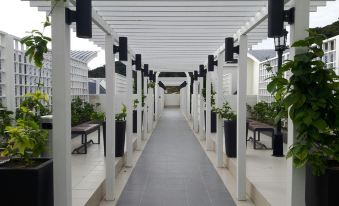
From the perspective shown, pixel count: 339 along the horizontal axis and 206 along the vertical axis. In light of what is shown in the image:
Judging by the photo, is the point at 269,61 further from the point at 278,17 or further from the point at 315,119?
the point at 315,119

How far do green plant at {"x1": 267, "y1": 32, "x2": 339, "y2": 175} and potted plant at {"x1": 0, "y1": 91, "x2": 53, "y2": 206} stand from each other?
5.45 ft

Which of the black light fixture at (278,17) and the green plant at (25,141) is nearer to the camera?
the green plant at (25,141)

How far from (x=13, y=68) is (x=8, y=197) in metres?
4.27

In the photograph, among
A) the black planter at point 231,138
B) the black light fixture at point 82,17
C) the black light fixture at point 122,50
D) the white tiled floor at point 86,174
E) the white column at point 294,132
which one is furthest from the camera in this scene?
the black planter at point 231,138

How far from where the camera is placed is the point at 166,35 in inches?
267

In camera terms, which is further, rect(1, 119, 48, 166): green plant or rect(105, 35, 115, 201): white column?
rect(105, 35, 115, 201): white column

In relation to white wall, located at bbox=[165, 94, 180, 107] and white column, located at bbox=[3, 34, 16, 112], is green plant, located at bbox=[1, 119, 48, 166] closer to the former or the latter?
white column, located at bbox=[3, 34, 16, 112]

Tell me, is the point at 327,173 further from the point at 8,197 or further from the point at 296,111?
the point at 8,197

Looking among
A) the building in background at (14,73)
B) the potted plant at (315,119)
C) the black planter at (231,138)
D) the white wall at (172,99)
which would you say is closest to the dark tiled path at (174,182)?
the black planter at (231,138)

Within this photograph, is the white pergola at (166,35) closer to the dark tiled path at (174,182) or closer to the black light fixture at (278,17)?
the black light fixture at (278,17)

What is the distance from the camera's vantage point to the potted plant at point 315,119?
226 cm

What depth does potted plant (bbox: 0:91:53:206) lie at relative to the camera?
7.73ft

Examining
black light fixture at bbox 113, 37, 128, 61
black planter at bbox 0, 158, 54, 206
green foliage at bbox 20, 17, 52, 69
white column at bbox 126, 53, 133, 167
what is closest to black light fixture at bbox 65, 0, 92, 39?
green foliage at bbox 20, 17, 52, 69

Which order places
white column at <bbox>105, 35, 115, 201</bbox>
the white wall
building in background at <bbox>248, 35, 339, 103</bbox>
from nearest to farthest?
white column at <bbox>105, 35, 115, 201</bbox>, building in background at <bbox>248, 35, 339, 103</bbox>, the white wall
